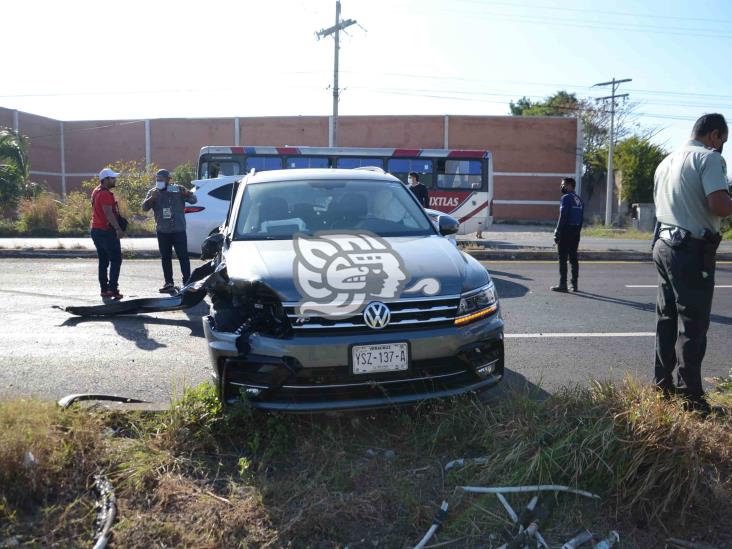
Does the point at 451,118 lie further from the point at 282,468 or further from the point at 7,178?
the point at 282,468

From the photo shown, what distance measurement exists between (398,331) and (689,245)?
74.6 inches

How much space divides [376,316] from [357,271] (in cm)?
44

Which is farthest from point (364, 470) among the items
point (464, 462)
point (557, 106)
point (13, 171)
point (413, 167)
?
point (557, 106)

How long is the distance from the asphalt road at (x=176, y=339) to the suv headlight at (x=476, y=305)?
39.8 inches

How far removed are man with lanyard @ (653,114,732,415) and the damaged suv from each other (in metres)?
1.12

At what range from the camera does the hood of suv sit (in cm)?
394

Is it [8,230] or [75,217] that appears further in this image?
[75,217]

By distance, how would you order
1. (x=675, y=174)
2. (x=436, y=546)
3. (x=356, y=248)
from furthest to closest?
(x=356, y=248) < (x=675, y=174) < (x=436, y=546)

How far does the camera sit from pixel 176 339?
6.74 meters

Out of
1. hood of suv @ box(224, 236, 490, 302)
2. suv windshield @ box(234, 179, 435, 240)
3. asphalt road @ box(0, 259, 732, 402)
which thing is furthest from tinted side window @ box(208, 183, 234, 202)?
hood of suv @ box(224, 236, 490, 302)

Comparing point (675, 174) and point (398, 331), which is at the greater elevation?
point (675, 174)

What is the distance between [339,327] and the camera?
373 centimetres

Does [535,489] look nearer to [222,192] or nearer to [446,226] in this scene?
[446,226]

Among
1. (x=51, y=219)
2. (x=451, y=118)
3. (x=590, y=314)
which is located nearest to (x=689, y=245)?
(x=590, y=314)
